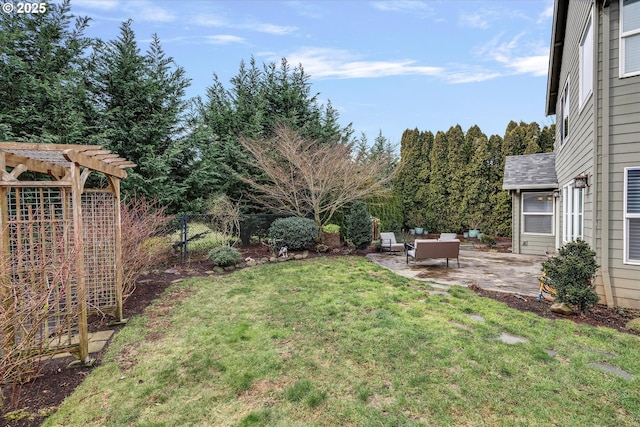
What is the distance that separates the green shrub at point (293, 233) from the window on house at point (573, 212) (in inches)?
280

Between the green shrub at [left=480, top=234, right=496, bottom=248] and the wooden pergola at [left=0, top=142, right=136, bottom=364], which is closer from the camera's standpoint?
the wooden pergola at [left=0, top=142, right=136, bottom=364]

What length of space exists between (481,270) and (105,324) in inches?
323

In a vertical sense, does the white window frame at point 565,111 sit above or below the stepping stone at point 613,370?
above

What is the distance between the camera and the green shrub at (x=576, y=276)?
458cm

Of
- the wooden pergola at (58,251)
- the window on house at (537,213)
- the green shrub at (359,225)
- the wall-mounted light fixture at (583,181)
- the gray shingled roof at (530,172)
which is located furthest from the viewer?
the green shrub at (359,225)

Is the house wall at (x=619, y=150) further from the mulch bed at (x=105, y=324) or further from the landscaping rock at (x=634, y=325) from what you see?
the landscaping rock at (x=634, y=325)

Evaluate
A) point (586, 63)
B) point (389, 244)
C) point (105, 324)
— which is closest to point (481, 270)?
point (389, 244)

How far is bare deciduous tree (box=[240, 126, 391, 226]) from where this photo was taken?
10555 mm

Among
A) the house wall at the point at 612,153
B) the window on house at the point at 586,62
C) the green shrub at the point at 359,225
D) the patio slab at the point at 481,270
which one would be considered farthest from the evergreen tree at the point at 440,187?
the house wall at the point at 612,153

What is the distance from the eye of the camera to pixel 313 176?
10547mm

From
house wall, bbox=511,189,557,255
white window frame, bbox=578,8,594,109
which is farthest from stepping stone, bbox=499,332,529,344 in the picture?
house wall, bbox=511,189,557,255

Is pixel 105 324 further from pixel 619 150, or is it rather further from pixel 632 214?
pixel 619 150

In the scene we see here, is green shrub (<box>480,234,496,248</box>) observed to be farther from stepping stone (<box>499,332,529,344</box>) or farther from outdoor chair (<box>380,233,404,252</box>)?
Result: stepping stone (<box>499,332,529,344</box>)

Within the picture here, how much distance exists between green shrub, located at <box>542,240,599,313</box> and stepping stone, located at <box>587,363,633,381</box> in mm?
1651
